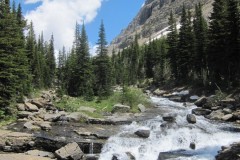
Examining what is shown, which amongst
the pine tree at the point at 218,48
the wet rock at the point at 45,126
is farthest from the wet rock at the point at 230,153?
the pine tree at the point at 218,48

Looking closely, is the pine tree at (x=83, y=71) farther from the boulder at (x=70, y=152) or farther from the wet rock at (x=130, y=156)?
the wet rock at (x=130, y=156)

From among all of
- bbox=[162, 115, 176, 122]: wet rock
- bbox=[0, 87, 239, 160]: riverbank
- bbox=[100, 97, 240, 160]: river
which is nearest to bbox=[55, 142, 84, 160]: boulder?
bbox=[0, 87, 239, 160]: riverbank

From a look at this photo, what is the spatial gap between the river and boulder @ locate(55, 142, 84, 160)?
5.96ft

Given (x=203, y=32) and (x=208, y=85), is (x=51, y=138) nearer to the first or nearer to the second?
(x=208, y=85)

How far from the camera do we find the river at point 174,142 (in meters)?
26.1

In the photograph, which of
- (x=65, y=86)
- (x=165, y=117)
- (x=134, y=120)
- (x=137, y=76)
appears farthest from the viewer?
(x=137, y=76)

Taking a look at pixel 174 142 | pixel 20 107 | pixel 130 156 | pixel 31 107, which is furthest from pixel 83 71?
pixel 130 156

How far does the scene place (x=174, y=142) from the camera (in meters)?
28.5

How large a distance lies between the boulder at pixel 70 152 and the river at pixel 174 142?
1.82 meters

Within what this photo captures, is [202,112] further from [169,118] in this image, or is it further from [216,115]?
[169,118]

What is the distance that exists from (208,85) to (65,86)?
28.4 meters

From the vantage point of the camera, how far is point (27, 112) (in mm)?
40438

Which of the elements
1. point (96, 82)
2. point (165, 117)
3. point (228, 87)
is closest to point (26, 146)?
point (165, 117)

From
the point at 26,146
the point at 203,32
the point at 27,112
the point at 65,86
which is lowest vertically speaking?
the point at 26,146
